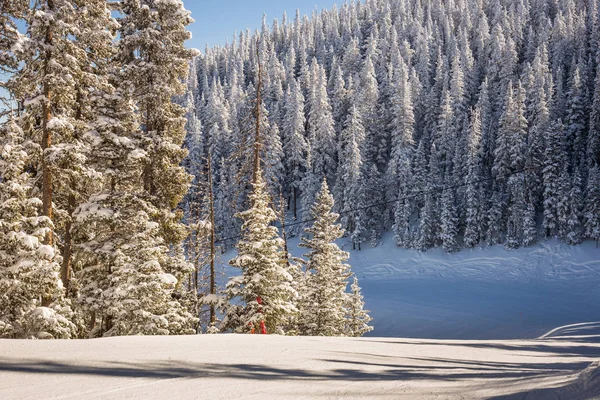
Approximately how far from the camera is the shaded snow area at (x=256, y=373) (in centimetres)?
473

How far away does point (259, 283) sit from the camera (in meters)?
16.2

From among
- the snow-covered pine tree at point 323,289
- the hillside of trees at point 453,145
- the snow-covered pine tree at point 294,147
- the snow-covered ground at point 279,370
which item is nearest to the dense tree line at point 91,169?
the snow-covered ground at point 279,370

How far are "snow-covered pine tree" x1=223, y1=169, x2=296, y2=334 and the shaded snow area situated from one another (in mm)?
7296

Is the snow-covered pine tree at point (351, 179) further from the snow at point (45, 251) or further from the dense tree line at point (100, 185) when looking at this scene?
the snow at point (45, 251)

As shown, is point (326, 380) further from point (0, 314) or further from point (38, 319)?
point (0, 314)

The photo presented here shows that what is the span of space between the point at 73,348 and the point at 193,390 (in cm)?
339

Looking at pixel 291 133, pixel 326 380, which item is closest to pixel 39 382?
pixel 326 380

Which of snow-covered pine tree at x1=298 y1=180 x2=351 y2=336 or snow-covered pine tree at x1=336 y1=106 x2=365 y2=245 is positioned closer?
snow-covered pine tree at x1=298 y1=180 x2=351 y2=336

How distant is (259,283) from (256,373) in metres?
10.4

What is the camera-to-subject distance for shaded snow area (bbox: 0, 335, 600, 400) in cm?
473

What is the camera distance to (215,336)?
32.1ft

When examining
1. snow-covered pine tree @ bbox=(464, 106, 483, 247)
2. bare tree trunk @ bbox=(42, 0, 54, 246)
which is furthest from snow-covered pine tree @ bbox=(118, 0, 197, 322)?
snow-covered pine tree @ bbox=(464, 106, 483, 247)

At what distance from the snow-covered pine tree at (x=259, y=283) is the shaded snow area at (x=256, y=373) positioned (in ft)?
23.9

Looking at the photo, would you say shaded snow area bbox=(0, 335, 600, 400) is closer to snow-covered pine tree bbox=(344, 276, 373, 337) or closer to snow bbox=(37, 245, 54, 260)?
snow bbox=(37, 245, 54, 260)
